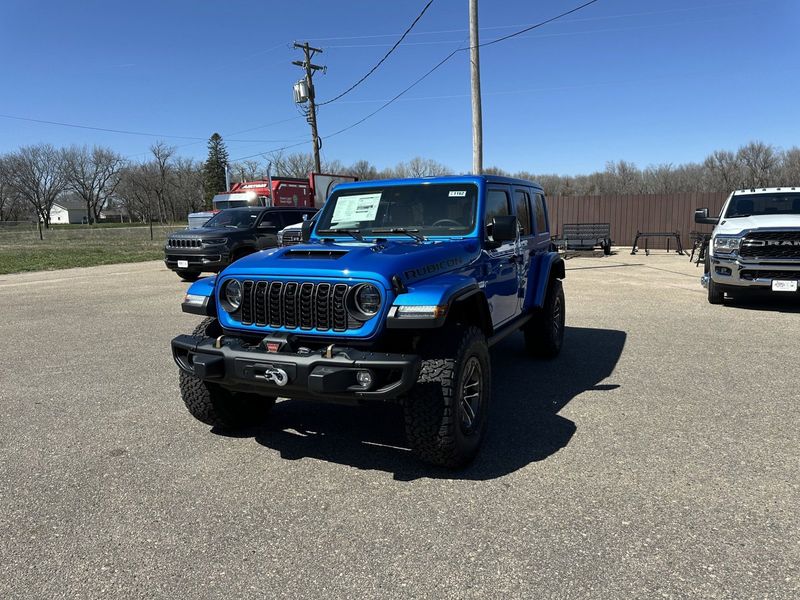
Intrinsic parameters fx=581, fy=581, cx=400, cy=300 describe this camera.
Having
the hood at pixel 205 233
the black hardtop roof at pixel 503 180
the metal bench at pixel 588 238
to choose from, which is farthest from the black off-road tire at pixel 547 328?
the metal bench at pixel 588 238

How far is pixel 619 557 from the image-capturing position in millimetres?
Result: 2574

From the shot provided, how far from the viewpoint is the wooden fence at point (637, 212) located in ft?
70.7

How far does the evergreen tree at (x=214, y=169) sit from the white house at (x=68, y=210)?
A: 130ft

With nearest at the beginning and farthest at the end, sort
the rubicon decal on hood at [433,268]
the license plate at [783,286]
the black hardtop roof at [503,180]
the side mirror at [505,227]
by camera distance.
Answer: the rubicon decal on hood at [433,268], the side mirror at [505,227], the black hardtop roof at [503,180], the license plate at [783,286]

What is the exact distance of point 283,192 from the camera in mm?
22062

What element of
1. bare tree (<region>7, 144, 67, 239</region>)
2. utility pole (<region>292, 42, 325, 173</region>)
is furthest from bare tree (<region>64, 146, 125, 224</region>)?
utility pole (<region>292, 42, 325, 173</region>)

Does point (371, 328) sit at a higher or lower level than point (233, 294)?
lower

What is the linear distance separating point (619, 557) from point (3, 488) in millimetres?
3298

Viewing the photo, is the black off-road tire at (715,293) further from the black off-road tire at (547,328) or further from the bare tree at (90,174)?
the bare tree at (90,174)

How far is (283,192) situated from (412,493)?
20049mm

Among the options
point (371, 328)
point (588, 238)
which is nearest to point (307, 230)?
point (371, 328)

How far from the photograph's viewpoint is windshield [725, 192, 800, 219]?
933 centimetres

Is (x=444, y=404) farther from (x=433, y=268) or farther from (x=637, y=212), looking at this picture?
(x=637, y=212)

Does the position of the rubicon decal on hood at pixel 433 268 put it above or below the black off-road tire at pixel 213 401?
above
